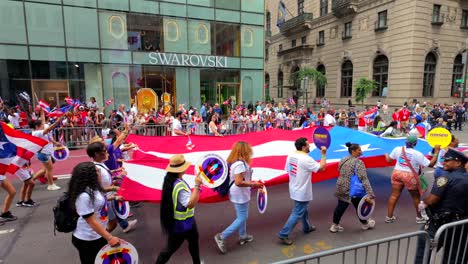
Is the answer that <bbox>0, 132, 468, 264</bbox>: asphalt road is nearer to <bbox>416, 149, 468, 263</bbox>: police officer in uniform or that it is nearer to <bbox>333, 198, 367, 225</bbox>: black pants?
<bbox>333, 198, 367, 225</bbox>: black pants

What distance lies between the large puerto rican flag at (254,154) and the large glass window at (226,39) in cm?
1579

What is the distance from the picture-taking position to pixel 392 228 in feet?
16.6

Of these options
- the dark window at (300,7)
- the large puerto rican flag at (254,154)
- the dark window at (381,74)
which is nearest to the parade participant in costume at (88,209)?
the large puerto rican flag at (254,154)

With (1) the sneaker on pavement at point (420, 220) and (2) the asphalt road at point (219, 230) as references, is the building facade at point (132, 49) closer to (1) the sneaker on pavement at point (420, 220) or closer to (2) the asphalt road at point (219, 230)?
(2) the asphalt road at point (219, 230)

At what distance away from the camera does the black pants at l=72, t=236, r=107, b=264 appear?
3035 mm

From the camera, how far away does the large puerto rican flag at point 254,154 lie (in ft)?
15.5

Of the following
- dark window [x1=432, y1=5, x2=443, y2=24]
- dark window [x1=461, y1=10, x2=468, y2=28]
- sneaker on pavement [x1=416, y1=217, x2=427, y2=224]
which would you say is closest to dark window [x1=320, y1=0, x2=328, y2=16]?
dark window [x1=432, y1=5, x2=443, y2=24]

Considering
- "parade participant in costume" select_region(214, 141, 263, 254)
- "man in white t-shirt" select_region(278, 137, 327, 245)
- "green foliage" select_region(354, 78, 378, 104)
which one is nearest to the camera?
"parade participant in costume" select_region(214, 141, 263, 254)

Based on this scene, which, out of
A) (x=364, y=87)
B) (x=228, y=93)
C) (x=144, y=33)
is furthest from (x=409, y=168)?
(x=364, y=87)

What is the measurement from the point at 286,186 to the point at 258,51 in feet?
54.8

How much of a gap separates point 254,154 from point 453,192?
136 inches

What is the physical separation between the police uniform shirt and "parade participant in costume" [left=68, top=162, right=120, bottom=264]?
3.74m

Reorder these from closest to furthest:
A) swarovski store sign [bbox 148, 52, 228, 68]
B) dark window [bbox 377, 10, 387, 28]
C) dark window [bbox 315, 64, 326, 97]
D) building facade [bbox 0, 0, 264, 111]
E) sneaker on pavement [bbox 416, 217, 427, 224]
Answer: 1. sneaker on pavement [bbox 416, 217, 427, 224]
2. building facade [bbox 0, 0, 264, 111]
3. swarovski store sign [bbox 148, 52, 228, 68]
4. dark window [bbox 377, 10, 387, 28]
5. dark window [bbox 315, 64, 326, 97]

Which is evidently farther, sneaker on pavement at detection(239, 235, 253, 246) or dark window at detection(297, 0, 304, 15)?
dark window at detection(297, 0, 304, 15)
